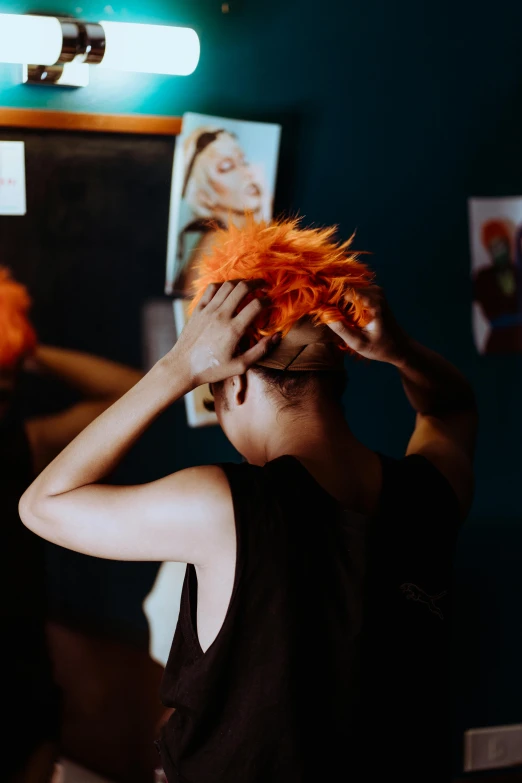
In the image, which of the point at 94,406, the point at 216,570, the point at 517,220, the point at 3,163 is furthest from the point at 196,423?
the point at 517,220

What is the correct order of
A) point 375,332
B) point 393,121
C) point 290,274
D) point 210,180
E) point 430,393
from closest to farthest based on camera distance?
point 290,274 → point 375,332 → point 430,393 → point 210,180 → point 393,121

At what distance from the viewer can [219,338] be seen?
0.91 metres

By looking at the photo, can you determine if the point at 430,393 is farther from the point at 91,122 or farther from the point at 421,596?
the point at 91,122

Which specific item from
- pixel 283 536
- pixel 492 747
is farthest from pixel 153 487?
pixel 492 747

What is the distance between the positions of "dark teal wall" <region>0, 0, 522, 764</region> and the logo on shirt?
72cm

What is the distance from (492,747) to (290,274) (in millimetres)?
1493

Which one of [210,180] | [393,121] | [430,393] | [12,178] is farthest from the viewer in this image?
[393,121]

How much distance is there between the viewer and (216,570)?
0.88 m

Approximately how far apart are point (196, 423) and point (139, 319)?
24 centimetres

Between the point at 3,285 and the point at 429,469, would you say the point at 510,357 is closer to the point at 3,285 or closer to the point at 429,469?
the point at 429,469

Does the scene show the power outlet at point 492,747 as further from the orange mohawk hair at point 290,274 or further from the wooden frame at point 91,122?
the wooden frame at point 91,122

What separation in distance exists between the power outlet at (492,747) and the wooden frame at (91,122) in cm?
156

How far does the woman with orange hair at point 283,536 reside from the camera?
34.0 inches

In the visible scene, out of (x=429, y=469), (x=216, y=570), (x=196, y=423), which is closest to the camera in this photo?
(x=216, y=570)
